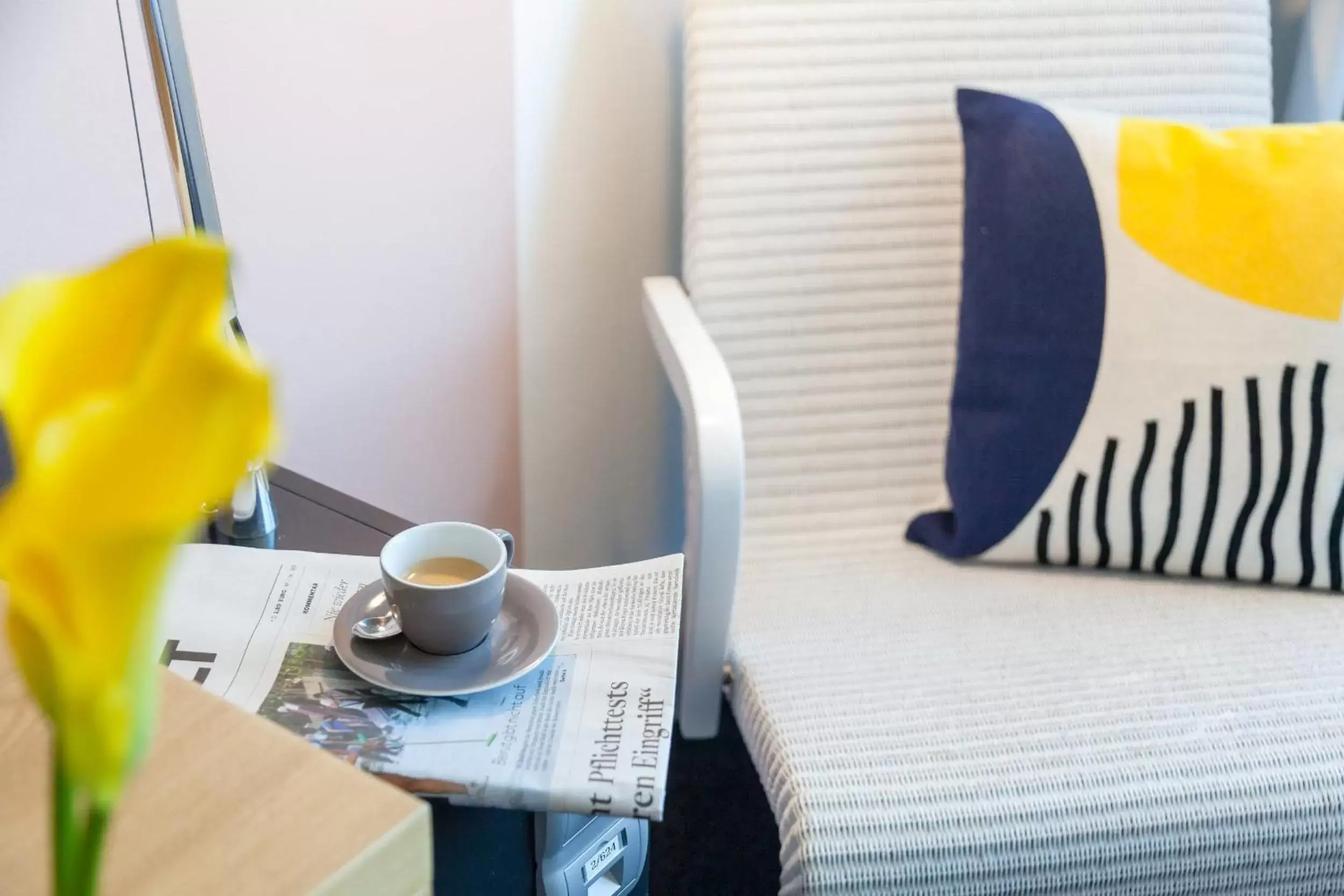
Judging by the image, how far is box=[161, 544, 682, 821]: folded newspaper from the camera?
1.89ft

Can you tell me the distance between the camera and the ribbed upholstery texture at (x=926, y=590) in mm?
743

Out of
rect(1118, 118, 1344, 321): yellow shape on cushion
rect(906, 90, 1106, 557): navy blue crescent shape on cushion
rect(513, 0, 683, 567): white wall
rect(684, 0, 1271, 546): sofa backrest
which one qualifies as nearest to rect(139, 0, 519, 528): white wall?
rect(513, 0, 683, 567): white wall

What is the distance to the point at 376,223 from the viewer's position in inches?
41.4

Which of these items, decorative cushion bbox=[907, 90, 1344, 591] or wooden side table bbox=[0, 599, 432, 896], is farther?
decorative cushion bbox=[907, 90, 1344, 591]

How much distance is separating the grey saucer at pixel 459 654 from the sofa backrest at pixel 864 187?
0.44 meters

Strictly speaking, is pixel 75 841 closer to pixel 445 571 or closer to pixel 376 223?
pixel 445 571

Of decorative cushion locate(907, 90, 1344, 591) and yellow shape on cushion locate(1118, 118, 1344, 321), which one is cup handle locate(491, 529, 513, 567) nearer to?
decorative cushion locate(907, 90, 1344, 591)

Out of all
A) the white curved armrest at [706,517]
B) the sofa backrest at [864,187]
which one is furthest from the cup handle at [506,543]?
the sofa backrest at [864,187]

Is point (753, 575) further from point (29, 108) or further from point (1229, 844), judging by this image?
point (29, 108)

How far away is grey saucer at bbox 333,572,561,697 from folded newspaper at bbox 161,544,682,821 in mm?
11

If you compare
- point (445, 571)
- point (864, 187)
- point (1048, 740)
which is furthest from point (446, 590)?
point (864, 187)

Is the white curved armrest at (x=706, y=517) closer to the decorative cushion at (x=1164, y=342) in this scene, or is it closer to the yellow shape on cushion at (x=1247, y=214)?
the decorative cushion at (x=1164, y=342)

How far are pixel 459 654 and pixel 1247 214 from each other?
0.76 meters

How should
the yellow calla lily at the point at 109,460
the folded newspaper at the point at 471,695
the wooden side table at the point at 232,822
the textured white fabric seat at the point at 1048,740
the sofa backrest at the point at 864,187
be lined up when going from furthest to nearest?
the sofa backrest at the point at 864,187 → the textured white fabric seat at the point at 1048,740 → the folded newspaper at the point at 471,695 → the wooden side table at the point at 232,822 → the yellow calla lily at the point at 109,460
